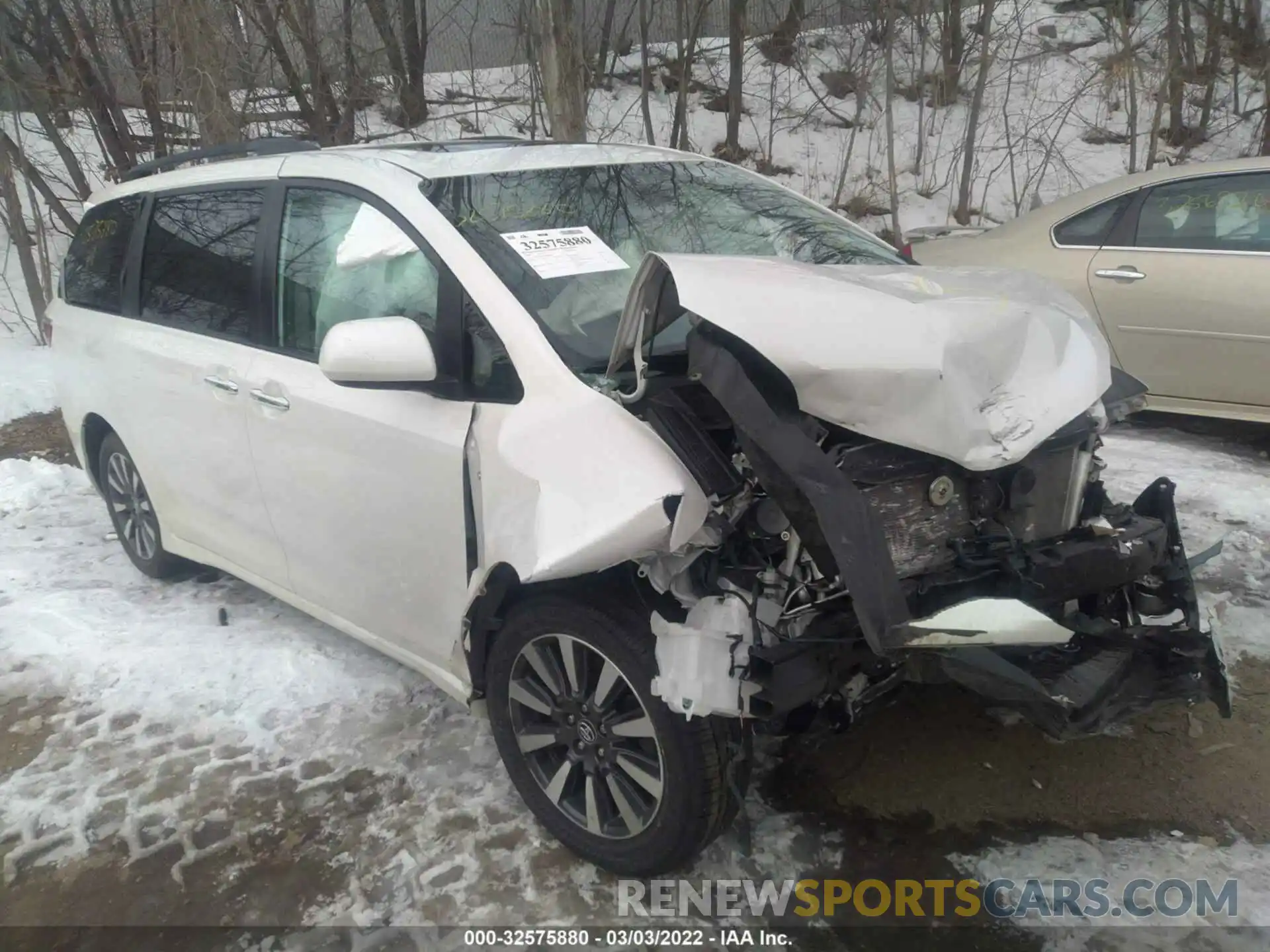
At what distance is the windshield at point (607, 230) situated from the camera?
260 centimetres

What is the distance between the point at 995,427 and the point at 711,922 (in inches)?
56.8

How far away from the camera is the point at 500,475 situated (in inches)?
96.6

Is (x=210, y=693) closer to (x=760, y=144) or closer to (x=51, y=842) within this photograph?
(x=51, y=842)

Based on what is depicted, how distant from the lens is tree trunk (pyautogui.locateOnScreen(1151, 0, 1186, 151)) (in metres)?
9.78

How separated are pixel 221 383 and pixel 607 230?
1555 millimetres

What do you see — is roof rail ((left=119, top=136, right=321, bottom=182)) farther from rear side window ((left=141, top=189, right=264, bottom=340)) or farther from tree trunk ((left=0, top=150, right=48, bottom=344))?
tree trunk ((left=0, top=150, right=48, bottom=344))

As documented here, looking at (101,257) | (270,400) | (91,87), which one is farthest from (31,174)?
(270,400)

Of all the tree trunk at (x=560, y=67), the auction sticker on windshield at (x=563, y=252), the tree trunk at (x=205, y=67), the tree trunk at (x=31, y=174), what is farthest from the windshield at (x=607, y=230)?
the tree trunk at (x=31, y=174)

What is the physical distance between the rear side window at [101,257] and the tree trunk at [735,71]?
27.8ft

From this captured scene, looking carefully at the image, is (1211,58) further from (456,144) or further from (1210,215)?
(456,144)

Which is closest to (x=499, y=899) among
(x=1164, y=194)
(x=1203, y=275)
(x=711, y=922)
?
(x=711, y=922)

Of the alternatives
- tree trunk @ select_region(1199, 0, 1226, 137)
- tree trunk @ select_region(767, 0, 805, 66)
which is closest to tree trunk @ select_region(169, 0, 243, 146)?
tree trunk @ select_region(767, 0, 805, 66)

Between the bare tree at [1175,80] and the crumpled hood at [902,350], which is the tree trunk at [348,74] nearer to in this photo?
the bare tree at [1175,80]
